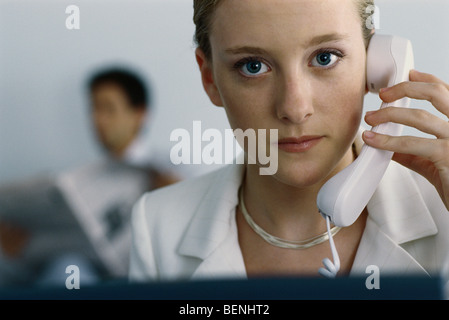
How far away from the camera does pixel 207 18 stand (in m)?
0.81

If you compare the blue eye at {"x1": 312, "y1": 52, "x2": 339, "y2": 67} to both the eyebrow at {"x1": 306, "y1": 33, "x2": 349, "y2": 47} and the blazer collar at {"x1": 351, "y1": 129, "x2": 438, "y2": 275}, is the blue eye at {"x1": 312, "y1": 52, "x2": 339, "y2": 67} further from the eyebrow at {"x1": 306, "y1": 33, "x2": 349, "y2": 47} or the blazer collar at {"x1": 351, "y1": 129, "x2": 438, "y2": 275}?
the blazer collar at {"x1": 351, "y1": 129, "x2": 438, "y2": 275}

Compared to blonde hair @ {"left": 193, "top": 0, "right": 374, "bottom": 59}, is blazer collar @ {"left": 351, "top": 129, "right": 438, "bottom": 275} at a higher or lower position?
lower

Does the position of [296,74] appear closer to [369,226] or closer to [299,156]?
[299,156]

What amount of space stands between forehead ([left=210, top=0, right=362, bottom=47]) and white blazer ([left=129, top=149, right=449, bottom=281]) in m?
0.26

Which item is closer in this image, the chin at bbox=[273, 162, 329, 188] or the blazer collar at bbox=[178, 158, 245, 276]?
the chin at bbox=[273, 162, 329, 188]

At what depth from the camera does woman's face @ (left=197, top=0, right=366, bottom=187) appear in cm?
71

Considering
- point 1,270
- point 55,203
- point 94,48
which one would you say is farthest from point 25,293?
point 94,48

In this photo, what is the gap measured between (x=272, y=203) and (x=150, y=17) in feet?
1.11

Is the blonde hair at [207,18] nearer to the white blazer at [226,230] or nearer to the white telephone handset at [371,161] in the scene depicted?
the white telephone handset at [371,161]

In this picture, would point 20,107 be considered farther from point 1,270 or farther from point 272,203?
point 272,203

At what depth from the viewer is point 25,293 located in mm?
731

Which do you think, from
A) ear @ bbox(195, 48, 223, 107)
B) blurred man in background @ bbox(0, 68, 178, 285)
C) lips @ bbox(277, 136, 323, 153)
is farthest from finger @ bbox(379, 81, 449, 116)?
blurred man in background @ bbox(0, 68, 178, 285)

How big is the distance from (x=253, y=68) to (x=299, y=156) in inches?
5.1

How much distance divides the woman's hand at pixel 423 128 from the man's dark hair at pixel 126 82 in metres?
0.36
